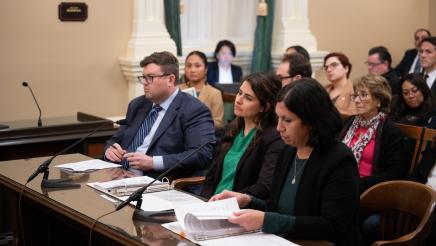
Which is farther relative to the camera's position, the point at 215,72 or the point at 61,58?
the point at 215,72

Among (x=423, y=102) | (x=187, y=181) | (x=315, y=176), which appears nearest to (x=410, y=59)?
(x=423, y=102)

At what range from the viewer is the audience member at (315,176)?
7.93ft

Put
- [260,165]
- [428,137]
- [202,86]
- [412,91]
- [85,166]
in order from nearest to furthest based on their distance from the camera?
[260,165], [85,166], [428,137], [412,91], [202,86]

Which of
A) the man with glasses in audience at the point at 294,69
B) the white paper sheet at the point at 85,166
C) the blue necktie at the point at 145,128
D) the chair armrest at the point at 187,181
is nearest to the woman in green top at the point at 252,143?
the chair armrest at the point at 187,181

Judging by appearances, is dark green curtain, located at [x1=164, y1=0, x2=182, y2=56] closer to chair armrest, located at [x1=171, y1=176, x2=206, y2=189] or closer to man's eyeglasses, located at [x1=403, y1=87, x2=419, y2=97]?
man's eyeglasses, located at [x1=403, y1=87, x2=419, y2=97]

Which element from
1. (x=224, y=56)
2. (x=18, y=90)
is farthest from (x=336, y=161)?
(x=224, y=56)

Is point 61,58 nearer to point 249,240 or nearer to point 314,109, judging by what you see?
point 314,109

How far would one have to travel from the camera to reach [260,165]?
3170mm

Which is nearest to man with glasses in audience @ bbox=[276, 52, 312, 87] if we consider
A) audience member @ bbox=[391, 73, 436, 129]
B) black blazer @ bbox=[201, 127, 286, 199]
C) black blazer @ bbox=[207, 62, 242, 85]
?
audience member @ bbox=[391, 73, 436, 129]

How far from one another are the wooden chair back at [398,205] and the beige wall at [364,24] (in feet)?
16.1

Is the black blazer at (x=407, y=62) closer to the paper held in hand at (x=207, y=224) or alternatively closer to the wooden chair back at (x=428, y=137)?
the wooden chair back at (x=428, y=137)

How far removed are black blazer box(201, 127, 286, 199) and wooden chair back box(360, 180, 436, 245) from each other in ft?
1.38

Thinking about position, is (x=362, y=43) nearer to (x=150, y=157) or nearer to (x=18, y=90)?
(x=18, y=90)

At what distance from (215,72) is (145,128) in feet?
Answer: 9.82
